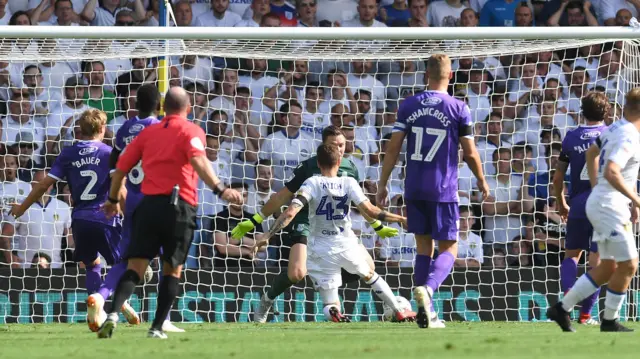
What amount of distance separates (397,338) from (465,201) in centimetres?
639

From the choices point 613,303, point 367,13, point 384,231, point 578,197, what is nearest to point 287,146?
point 367,13

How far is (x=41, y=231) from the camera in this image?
43.1ft

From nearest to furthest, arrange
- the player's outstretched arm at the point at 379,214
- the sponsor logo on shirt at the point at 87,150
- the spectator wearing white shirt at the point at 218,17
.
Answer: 1. the player's outstretched arm at the point at 379,214
2. the sponsor logo on shirt at the point at 87,150
3. the spectator wearing white shirt at the point at 218,17

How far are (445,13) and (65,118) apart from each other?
5.08 meters

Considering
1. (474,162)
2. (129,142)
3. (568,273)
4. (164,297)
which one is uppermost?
(129,142)

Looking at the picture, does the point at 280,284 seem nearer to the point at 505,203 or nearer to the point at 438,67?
the point at 438,67

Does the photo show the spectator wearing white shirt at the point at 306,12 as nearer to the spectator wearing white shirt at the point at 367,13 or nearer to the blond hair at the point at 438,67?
the spectator wearing white shirt at the point at 367,13

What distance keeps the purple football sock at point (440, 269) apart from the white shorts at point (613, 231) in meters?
1.31

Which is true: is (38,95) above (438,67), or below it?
below

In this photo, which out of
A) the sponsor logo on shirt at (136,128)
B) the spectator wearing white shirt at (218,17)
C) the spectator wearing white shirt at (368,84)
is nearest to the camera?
the sponsor logo on shirt at (136,128)

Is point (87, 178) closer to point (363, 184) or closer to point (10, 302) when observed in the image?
point (10, 302)

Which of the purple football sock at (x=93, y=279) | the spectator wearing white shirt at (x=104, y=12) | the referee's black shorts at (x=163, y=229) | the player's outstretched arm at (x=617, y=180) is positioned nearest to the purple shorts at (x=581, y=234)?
the player's outstretched arm at (x=617, y=180)

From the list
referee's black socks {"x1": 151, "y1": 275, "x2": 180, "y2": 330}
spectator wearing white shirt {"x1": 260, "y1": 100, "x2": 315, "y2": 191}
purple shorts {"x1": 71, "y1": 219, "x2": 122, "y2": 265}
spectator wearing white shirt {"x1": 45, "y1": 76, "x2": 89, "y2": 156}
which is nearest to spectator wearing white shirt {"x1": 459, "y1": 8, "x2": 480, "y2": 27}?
spectator wearing white shirt {"x1": 260, "y1": 100, "x2": 315, "y2": 191}

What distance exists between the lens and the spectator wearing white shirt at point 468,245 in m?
13.3
